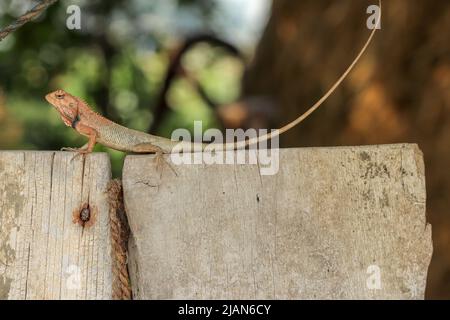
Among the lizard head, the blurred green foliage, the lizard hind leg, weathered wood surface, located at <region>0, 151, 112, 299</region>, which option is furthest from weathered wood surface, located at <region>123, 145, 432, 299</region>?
the blurred green foliage

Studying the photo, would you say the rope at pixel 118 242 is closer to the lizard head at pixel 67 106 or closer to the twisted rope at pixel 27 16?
the twisted rope at pixel 27 16

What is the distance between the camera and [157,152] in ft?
8.80

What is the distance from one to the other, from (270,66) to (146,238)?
22.9ft

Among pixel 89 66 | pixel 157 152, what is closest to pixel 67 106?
pixel 157 152

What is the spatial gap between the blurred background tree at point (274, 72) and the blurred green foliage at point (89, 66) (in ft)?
0.04

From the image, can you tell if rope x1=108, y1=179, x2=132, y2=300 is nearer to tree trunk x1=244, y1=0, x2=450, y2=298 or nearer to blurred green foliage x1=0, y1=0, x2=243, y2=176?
tree trunk x1=244, y1=0, x2=450, y2=298

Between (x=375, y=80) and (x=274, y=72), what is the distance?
2.57 metres

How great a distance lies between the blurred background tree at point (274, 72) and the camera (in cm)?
598

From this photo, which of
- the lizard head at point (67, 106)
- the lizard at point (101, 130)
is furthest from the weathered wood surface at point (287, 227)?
the lizard head at point (67, 106)

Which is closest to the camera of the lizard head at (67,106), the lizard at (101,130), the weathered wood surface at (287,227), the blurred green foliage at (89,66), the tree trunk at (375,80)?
the weathered wood surface at (287,227)

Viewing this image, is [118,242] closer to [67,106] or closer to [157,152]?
[157,152]

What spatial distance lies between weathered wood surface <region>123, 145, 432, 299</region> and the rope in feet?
0.12

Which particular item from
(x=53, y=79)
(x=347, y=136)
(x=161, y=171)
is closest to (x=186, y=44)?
(x=53, y=79)

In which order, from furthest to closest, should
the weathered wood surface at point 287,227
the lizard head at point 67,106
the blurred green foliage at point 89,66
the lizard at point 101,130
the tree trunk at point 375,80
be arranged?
the blurred green foliage at point 89,66
the tree trunk at point 375,80
the lizard head at point 67,106
the lizard at point 101,130
the weathered wood surface at point 287,227
